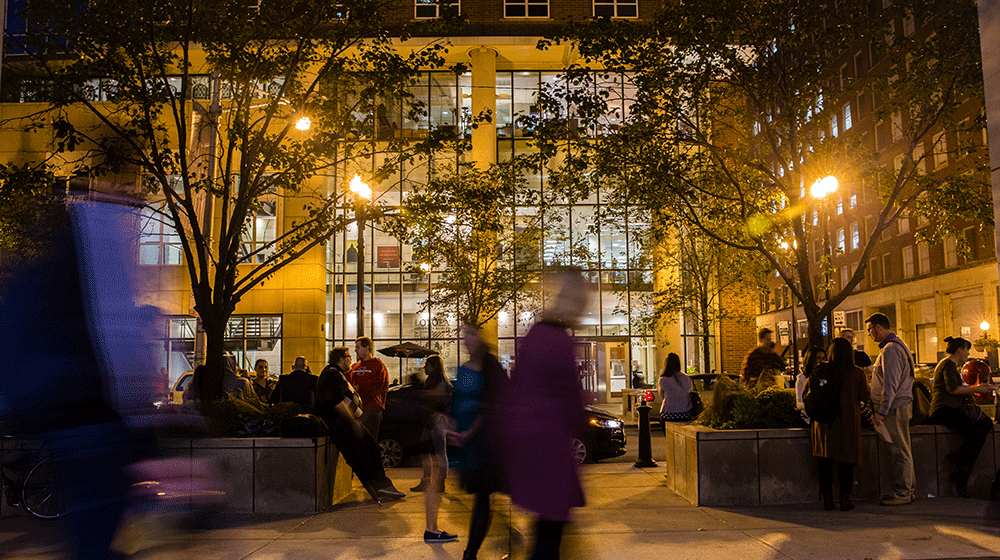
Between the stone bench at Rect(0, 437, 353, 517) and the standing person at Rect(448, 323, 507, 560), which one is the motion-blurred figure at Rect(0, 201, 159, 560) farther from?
the stone bench at Rect(0, 437, 353, 517)

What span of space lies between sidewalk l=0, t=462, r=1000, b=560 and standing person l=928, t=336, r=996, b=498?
45 cm

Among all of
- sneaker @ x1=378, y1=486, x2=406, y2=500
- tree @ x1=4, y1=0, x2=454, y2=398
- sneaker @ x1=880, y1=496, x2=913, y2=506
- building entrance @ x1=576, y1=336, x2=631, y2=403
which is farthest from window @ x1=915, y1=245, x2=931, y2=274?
sneaker @ x1=378, y1=486, x2=406, y2=500

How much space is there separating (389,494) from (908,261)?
44.6 m

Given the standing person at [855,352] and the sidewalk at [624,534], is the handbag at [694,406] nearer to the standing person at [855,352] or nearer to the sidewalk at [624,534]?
the standing person at [855,352]

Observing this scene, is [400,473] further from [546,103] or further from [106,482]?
[106,482]

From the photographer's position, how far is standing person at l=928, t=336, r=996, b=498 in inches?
366

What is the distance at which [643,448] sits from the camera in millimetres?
13180

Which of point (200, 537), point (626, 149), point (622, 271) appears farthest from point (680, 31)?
point (622, 271)

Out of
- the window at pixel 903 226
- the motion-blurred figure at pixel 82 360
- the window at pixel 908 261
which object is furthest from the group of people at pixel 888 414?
the window at pixel 903 226

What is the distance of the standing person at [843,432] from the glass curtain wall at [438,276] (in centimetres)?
2427

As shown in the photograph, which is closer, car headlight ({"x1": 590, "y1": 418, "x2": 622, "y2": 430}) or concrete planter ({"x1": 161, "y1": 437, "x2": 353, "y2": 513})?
concrete planter ({"x1": 161, "y1": 437, "x2": 353, "y2": 513})

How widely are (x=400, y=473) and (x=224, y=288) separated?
154 inches

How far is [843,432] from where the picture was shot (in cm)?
846

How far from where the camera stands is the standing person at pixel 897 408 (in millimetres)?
8852
